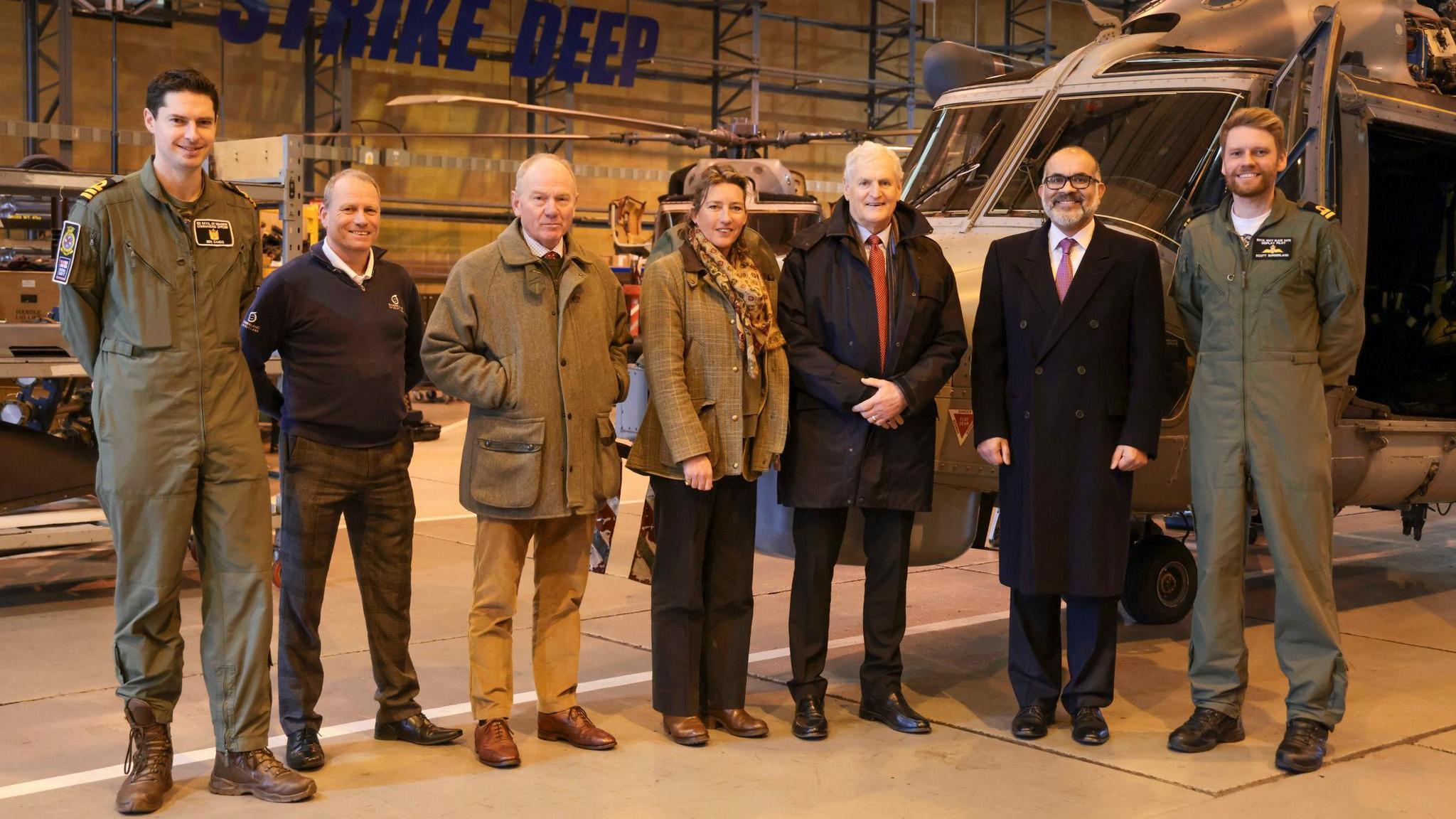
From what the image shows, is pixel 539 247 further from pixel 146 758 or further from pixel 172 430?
pixel 146 758

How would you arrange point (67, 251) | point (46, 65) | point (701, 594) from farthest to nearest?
point (46, 65) → point (701, 594) → point (67, 251)

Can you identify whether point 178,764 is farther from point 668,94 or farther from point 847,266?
point 668,94

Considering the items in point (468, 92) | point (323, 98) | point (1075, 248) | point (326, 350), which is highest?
point (468, 92)

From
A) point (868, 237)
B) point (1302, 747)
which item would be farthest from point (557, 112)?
point (1302, 747)

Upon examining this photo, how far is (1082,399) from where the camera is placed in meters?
4.45

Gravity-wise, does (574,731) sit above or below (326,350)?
below

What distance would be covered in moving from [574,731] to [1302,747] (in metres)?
2.19

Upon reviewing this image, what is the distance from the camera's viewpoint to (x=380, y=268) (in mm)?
4445

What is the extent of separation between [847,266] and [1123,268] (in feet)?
2.82

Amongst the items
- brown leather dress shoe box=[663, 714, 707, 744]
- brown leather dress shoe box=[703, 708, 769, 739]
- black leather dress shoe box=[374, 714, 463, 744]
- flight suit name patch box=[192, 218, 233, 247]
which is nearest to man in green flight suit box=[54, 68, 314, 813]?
flight suit name patch box=[192, 218, 233, 247]

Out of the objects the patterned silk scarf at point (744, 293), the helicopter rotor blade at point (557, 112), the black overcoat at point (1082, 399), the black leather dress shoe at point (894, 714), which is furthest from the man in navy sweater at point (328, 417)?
the helicopter rotor blade at point (557, 112)

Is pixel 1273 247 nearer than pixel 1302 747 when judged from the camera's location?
No

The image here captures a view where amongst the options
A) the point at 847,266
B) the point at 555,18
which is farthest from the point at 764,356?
the point at 555,18

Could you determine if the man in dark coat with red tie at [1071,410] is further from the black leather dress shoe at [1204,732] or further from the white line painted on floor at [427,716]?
the white line painted on floor at [427,716]
